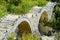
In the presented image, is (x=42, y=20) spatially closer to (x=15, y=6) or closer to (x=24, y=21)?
(x=15, y=6)

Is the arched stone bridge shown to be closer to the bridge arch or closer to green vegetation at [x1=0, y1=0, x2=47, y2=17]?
the bridge arch

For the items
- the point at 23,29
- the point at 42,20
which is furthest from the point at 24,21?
the point at 42,20

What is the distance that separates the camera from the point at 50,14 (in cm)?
2608

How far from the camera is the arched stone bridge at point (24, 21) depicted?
1528 cm

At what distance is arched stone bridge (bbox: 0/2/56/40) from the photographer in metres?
15.3

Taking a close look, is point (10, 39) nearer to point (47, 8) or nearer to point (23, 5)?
point (23, 5)

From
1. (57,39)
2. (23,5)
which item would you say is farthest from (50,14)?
(57,39)

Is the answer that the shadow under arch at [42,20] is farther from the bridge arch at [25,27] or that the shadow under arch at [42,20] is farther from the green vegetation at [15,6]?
the bridge arch at [25,27]

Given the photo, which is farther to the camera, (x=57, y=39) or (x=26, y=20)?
(x=26, y=20)

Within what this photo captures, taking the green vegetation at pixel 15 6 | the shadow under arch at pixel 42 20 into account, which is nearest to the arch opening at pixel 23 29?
the green vegetation at pixel 15 6

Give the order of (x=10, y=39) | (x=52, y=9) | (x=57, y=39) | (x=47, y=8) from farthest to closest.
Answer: (x=52, y=9)
(x=47, y=8)
(x=57, y=39)
(x=10, y=39)

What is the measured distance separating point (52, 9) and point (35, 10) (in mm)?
4254

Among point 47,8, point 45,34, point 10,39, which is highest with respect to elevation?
point 10,39

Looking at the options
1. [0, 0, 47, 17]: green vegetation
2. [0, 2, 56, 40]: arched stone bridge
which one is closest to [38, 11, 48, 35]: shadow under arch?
[0, 2, 56, 40]: arched stone bridge
